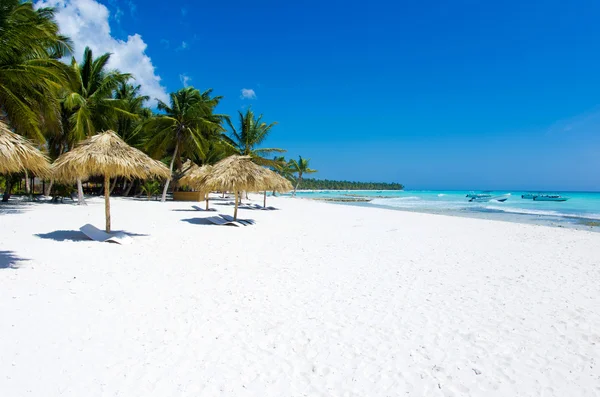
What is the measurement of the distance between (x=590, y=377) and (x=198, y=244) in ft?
20.8

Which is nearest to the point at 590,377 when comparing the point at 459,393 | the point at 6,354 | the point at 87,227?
the point at 459,393

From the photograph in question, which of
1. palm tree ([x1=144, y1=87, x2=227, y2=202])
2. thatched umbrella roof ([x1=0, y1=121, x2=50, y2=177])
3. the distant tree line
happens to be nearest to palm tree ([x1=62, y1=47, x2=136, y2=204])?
palm tree ([x1=144, y1=87, x2=227, y2=202])

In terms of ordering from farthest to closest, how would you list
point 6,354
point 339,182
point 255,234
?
point 339,182
point 255,234
point 6,354

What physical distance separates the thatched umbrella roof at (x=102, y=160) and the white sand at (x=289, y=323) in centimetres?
157

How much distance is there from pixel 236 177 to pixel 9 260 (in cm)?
609

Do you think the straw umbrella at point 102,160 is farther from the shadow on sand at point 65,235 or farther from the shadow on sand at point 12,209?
the shadow on sand at point 12,209

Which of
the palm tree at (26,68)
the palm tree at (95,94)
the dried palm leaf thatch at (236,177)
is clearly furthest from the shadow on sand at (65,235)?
the palm tree at (95,94)

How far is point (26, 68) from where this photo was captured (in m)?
9.43

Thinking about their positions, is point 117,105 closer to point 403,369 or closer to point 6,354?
point 6,354

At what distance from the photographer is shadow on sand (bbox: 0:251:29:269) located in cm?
466

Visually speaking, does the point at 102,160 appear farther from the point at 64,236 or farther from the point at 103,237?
the point at 64,236

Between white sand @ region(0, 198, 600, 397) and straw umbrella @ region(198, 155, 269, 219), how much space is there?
12.9 feet

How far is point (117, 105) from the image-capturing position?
1553 centimetres

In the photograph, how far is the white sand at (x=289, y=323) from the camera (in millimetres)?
2348
